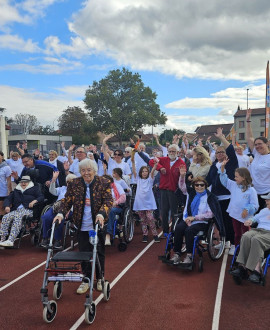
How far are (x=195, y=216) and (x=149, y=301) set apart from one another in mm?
Result: 1757

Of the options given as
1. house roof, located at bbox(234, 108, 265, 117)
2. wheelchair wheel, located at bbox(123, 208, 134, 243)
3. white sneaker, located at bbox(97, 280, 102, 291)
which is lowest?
white sneaker, located at bbox(97, 280, 102, 291)

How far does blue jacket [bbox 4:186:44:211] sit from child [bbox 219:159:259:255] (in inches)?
151

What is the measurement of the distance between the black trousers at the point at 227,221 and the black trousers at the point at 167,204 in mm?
1035

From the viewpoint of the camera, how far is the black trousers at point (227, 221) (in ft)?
19.5

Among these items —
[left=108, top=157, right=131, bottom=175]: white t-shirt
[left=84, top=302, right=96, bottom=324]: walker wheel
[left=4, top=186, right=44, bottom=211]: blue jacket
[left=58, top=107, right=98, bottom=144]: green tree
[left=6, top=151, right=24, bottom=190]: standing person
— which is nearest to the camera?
[left=84, top=302, right=96, bottom=324]: walker wheel

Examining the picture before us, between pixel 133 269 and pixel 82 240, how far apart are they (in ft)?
4.59

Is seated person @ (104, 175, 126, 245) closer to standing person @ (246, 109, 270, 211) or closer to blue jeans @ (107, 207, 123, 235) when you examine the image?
blue jeans @ (107, 207, 123, 235)

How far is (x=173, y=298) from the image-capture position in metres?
4.20

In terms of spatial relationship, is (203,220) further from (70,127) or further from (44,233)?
(70,127)

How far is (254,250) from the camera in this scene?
434cm

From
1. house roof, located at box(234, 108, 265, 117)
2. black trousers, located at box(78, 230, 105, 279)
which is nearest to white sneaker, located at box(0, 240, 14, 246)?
black trousers, located at box(78, 230, 105, 279)

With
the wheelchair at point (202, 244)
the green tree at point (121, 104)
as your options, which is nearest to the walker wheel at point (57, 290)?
the wheelchair at point (202, 244)

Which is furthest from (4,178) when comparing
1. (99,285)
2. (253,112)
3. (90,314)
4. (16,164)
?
(253,112)

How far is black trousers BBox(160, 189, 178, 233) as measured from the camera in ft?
21.9
